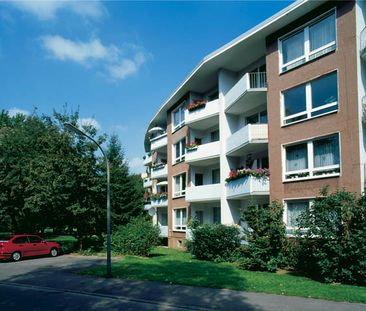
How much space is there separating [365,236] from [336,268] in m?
1.52

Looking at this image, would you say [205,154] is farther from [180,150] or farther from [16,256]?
[16,256]

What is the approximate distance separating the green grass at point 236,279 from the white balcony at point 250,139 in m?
6.65

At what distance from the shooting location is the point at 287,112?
18516 millimetres

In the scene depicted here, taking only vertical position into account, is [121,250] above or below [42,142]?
below

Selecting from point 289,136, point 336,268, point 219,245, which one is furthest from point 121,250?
point 336,268

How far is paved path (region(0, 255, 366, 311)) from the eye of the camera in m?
9.75

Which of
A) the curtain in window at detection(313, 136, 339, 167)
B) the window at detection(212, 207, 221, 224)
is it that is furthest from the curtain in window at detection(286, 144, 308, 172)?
the window at detection(212, 207, 221, 224)

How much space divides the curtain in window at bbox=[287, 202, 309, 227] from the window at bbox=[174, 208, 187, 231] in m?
13.0

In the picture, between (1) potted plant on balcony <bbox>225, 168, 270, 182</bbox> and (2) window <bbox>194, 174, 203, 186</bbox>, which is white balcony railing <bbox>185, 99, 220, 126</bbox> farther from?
(1) potted plant on balcony <bbox>225, 168, 270, 182</bbox>

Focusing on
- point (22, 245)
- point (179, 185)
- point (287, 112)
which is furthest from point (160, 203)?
point (287, 112)

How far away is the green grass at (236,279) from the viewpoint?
11.0m

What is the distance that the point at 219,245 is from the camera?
796 inches

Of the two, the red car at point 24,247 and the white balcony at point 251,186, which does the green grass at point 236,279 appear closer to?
the white balcony at point 251,186

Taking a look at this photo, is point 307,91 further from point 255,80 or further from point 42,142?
point 42,142
